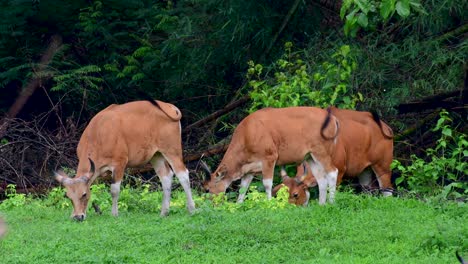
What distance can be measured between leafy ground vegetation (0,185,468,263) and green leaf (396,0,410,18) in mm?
2203

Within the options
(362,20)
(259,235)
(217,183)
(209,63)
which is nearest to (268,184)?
(217,183)

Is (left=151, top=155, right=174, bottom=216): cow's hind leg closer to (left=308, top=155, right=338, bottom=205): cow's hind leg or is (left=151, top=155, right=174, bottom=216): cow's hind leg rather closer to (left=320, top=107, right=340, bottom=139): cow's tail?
(left=308, top=155, right=338, bottom=205): cow's hind leg

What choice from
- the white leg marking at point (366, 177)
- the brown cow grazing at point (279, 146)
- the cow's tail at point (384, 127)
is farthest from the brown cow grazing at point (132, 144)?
the white leg marking at point (366, 177)

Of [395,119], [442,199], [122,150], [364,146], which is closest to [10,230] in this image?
[122,150]

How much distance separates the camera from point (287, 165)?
1552 cm

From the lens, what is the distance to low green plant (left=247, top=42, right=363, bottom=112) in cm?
1578

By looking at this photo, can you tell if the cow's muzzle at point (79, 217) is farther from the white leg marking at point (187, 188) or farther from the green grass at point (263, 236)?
the white leg marking at point (187, 188)

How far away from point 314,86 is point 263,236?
6.32 metres

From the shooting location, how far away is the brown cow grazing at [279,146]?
14.3m

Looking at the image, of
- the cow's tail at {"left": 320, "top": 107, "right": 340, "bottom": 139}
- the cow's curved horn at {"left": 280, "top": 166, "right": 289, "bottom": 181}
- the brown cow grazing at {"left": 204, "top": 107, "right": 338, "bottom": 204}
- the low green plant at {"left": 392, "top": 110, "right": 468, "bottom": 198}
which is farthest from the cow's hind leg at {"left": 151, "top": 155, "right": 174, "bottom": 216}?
the low green plant at {"left": 392, "top": 110, "right": 468, "bottom": 198}

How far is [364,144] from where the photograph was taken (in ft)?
50.6

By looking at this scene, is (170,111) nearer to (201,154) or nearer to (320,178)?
(320,178)

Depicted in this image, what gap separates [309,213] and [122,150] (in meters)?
2.79

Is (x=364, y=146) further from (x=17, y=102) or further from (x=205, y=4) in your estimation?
(x=17, y=102)
